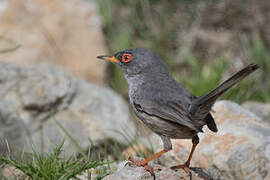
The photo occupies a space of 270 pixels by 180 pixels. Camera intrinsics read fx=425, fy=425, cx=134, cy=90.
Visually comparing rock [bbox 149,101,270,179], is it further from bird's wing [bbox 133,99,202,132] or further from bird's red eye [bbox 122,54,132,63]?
bird's red eye [bbox 122,54,132,63]

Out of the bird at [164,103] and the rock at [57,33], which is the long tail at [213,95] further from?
the rock at [57,33]

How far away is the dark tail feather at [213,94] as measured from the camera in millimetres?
3502

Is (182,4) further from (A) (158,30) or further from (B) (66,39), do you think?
(B) (66,39)

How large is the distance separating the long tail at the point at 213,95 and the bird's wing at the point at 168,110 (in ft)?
0.34

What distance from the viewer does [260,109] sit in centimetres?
678

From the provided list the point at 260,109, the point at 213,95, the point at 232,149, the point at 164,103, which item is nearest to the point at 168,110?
the point at 164,103

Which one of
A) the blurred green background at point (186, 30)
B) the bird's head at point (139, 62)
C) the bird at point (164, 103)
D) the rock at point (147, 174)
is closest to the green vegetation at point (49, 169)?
the rock at point (147, 174)

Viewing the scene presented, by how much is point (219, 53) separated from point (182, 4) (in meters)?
1.55

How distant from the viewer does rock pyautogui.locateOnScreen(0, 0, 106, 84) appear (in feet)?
29.0

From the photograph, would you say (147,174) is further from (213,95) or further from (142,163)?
(213,95)

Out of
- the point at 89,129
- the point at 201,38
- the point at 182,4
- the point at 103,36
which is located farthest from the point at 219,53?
the point at 89,129

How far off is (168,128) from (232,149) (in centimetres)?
96

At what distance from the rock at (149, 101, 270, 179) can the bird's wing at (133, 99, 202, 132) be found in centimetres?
89

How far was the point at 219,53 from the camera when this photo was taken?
10.8 meters
